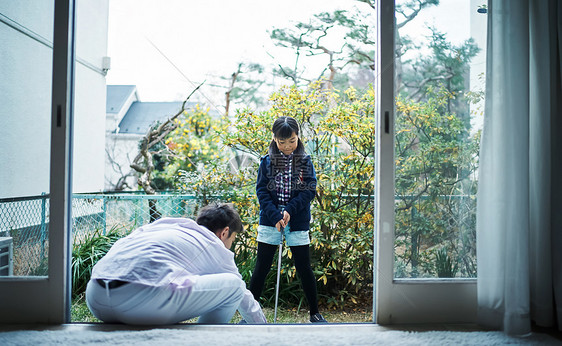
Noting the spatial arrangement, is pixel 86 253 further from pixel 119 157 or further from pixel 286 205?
pixel 119 157

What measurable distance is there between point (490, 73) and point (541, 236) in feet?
2.15

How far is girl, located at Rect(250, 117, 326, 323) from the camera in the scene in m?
2.17

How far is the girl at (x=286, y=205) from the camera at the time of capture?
217 cm

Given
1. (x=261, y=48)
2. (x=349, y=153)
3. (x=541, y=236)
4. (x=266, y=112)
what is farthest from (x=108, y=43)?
(x=541, y=236)

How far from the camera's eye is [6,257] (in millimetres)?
1644

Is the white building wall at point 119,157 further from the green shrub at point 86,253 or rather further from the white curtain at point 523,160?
the white curtain at point 523,160

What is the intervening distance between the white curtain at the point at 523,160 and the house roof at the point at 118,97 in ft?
23.0

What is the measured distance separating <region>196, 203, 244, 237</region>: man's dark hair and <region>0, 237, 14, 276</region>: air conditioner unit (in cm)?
78

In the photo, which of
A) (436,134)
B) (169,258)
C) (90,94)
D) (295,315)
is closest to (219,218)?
(169,258)

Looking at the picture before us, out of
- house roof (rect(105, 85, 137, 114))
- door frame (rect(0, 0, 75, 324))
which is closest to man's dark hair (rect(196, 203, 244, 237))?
door frame (rect(0, 0, 75, 324))

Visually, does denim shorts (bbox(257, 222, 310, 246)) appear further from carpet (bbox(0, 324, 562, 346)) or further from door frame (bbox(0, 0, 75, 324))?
door frame (bbox(0, 0, 75, 324))

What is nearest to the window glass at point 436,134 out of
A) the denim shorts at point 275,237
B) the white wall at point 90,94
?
the denim shorts at point 275,237

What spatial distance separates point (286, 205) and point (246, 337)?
3.05ft

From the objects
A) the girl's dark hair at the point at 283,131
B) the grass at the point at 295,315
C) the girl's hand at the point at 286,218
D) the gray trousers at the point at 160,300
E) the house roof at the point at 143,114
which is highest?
the house roof at the point at 143,114
